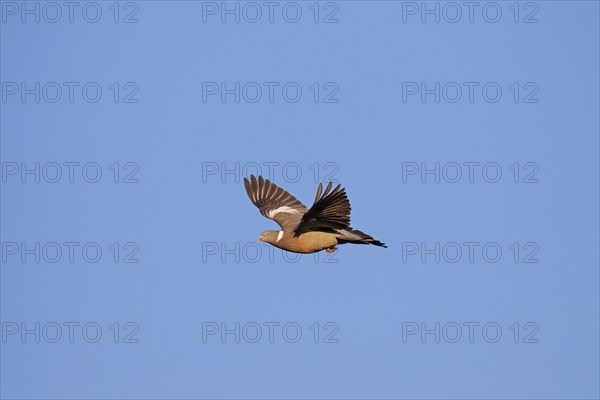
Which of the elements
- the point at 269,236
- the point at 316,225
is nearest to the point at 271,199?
the point at 269,236

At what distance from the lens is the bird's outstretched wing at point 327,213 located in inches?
891

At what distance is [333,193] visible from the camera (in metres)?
22.6

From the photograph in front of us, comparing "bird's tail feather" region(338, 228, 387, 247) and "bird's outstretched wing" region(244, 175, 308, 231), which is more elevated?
"bird's outstretched wing" region(244, 175, 308, 231)

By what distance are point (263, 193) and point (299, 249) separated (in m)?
3.97

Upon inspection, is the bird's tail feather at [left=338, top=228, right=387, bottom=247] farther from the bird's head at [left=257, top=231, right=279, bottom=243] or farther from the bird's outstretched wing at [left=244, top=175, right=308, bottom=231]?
the bird's outstretched wing at [left=244, top=175, right=308, bottom=231]

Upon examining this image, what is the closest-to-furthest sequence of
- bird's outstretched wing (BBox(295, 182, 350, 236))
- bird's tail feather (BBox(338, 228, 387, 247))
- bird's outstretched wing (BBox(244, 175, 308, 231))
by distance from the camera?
1. bird's outstretched wing (BBox(295, 182, 350, 236))
2. bird's tail feather (BBox(338, 228, 387, 247))
3. bird's outstretched wing (BBox(244, 175, 308, 231))

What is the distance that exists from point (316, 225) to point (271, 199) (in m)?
4.58

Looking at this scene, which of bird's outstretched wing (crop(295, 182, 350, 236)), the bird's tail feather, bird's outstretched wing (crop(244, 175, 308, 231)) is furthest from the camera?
bird's outstretched wing (crop(244, 175, 308, 231))

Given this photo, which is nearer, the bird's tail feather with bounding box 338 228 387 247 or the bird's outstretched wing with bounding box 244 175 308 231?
the bird's tail feather with bounding box 338 228 387 247

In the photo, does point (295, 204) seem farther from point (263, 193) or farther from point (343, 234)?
point (343, 234)

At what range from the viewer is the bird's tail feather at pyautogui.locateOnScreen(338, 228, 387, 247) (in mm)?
24172

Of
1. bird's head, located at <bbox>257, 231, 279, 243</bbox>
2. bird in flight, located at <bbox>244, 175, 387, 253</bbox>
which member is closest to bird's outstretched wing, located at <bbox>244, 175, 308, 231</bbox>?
bird in flight, located at <bbox>244, 175, 387, 253</bbox>

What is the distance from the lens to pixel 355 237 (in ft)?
79.9

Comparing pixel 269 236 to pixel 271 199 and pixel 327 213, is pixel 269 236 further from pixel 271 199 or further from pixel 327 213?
pixel 271 199
